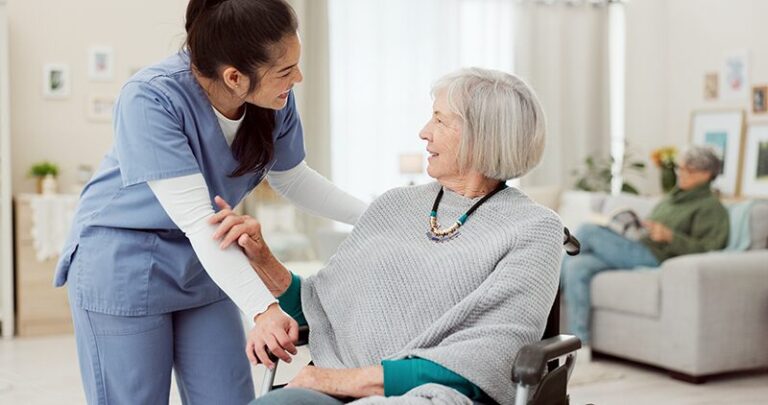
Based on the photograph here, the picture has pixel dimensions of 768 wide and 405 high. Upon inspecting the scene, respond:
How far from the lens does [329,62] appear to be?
673cm

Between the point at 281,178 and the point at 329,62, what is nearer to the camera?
the point at 281,178

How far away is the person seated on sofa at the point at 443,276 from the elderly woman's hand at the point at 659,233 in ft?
9.84

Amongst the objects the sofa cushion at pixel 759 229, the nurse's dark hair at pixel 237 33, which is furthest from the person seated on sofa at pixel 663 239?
the nurse's dark hair at pixel 237 33

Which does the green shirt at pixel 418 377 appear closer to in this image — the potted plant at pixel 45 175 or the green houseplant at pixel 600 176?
the potted plant at pixel 45 175

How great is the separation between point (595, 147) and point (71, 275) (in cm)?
625

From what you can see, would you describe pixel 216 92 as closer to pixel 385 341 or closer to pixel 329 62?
pixel 385 341

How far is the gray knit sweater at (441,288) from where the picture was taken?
1.82 m

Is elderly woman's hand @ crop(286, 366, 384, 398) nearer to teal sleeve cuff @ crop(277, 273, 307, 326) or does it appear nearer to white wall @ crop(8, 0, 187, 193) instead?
teal sleeve cuff @ crop(277, 273, 307, 326)

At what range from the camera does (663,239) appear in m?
4.86

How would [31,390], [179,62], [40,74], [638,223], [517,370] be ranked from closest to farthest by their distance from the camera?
[517,370]
[179,62]
[31,390]
[638,223]
[40,74]

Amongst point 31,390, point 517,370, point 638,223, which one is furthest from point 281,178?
point 638,223

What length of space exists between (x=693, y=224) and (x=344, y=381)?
354 cm

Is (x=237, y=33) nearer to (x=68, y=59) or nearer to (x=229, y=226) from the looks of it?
(x=229, y=226)

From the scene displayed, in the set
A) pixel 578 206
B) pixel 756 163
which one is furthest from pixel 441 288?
pixel 756 163
